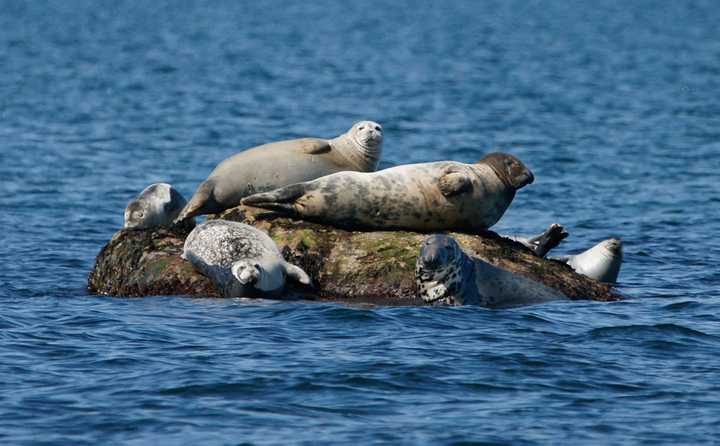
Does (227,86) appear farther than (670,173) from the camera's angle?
Yes

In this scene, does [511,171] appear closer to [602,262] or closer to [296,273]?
[602,262]

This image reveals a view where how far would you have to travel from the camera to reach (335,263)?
11.7 metres

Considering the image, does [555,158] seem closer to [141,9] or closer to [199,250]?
[199,250]

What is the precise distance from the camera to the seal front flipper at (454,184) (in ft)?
39.1

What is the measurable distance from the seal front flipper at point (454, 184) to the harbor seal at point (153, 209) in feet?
8.04

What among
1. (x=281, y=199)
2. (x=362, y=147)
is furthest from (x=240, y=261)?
(x=362, y=147)

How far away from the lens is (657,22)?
7450 centimetres

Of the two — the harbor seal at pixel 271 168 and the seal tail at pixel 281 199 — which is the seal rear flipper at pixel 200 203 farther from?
the seal tail at pixel 281 199

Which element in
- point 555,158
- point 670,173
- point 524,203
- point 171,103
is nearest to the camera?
point 524,203

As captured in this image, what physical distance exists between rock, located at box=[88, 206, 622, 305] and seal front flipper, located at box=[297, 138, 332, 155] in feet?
2.53

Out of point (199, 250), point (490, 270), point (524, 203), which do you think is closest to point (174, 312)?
point (199, 250)

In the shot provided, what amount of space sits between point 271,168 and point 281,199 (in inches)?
23.1

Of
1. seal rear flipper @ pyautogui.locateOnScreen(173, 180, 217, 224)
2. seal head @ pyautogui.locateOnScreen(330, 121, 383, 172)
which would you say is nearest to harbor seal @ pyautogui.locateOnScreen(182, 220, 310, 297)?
seal rear flipper @ pyautogui.locateOnScreen(173, 180, 217, 224)

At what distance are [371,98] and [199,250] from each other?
2357 cm
